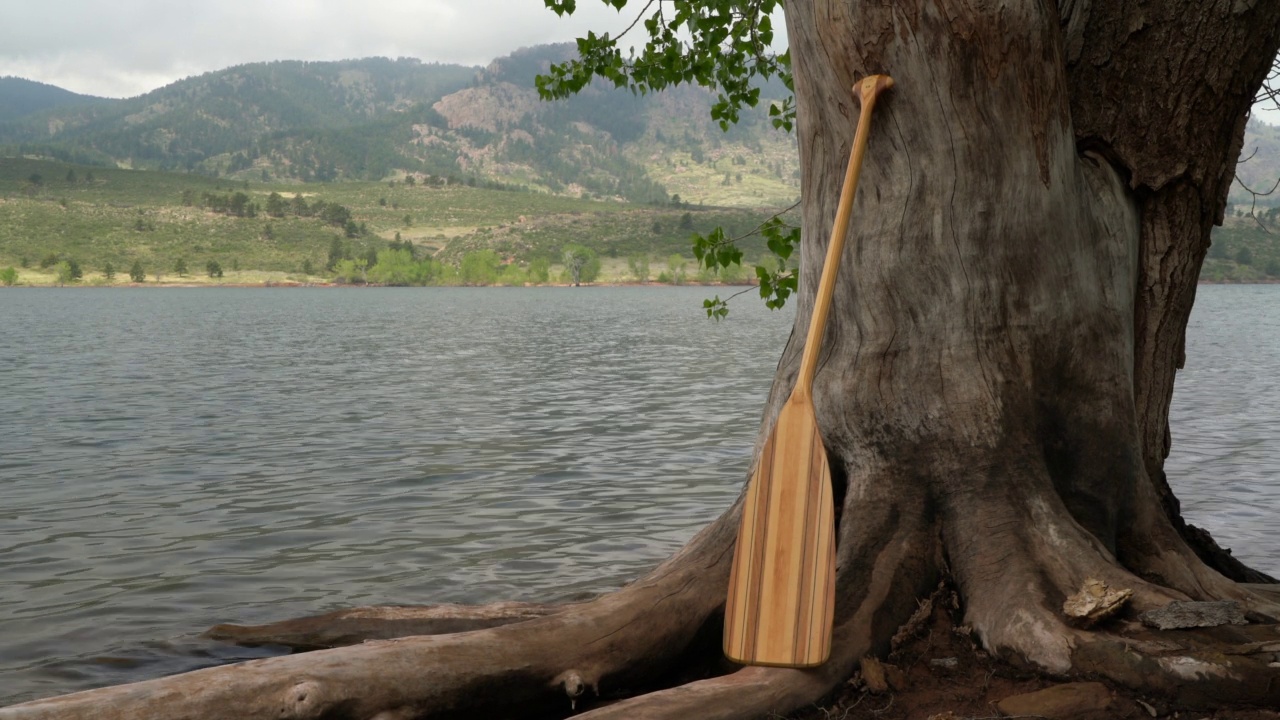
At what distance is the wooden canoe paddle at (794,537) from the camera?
138 inches

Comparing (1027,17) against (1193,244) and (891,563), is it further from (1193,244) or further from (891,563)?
(891,563)

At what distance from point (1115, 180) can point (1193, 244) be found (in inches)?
20.1

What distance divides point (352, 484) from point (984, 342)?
796 cm

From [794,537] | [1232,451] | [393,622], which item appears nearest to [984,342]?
[794,537]

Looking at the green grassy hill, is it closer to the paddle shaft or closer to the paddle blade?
the paddle shaft

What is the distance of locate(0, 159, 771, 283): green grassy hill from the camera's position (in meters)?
132

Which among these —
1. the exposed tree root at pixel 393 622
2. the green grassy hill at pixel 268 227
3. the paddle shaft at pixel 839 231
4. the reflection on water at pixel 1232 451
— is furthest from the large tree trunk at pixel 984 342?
the green grassy hill at pixel 268 227

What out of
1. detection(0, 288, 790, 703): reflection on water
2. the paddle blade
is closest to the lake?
detection(0, 288, 790, 703): reflection on water

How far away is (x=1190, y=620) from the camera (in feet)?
11.0

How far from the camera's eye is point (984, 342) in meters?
3.96

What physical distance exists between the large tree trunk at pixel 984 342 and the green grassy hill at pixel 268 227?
418 feet

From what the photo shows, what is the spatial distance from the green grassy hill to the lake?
111960 millimetres

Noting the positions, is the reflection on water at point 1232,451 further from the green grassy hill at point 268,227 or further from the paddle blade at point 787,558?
the green grassy hill at point 268,227

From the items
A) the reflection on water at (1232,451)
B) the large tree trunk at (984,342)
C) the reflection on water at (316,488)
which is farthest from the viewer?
the reflection on water at (1232,451)
